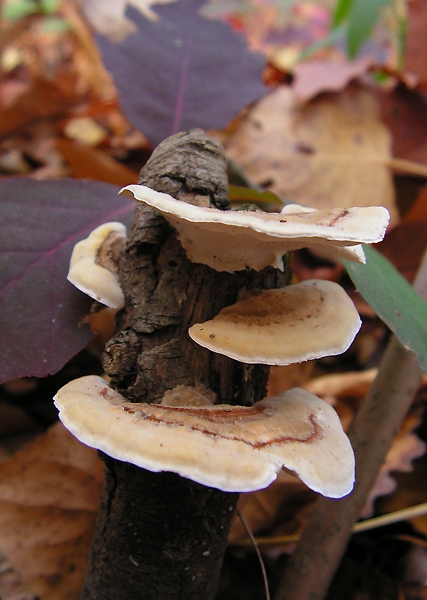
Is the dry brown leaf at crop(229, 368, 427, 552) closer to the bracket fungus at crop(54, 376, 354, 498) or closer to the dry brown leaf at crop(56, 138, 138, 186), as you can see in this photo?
the bracket fungus at crop(54, 376, 354, 498)

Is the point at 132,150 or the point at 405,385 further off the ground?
the point at 405,385

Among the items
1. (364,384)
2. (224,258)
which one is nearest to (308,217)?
(224,258)

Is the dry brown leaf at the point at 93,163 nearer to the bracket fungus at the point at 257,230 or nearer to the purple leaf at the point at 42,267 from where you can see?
the purple leaf at the point at 42,267

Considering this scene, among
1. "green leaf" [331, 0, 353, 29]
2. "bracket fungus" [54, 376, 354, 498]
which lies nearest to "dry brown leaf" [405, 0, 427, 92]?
"green leaf" [331, 0, 353, 29]

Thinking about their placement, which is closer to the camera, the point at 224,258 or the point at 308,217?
the point at 308,217

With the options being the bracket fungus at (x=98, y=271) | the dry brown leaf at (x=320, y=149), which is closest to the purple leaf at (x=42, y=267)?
the bracket fungus at (x=98, y=271)

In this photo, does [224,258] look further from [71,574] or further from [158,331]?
[71,574]
